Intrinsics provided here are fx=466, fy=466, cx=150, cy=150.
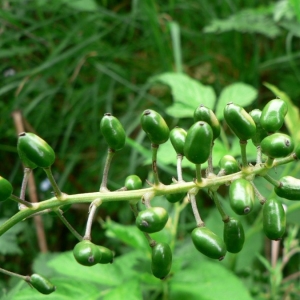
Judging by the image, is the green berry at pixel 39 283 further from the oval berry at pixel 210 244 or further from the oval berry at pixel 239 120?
the oval berry at pixel 239 120

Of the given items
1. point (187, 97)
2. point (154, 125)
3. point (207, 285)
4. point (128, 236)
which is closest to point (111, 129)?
point (154, 125)

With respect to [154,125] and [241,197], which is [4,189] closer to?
[154,125]

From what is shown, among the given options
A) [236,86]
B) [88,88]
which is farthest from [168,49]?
[236,86]

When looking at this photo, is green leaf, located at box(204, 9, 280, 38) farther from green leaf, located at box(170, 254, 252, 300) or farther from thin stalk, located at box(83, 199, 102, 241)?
thin stalk, located at box(83, 199, 102, 241)

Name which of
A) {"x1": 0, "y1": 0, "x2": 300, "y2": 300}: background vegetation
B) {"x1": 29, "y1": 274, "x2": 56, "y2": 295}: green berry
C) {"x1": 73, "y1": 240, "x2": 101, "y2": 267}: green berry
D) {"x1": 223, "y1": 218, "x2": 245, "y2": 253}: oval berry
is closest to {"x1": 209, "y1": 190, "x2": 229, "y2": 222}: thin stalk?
{"x1": 223, "y1": 218, "x2": 245, "y2": 253}: oval berry

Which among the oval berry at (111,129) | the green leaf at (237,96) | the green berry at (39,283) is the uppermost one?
the oval berry at (111,129)

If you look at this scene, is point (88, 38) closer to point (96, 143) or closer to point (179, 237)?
point (96, 143)

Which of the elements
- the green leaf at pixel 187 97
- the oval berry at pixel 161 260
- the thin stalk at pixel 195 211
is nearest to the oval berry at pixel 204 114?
the thin stalk at pixel 195 211
